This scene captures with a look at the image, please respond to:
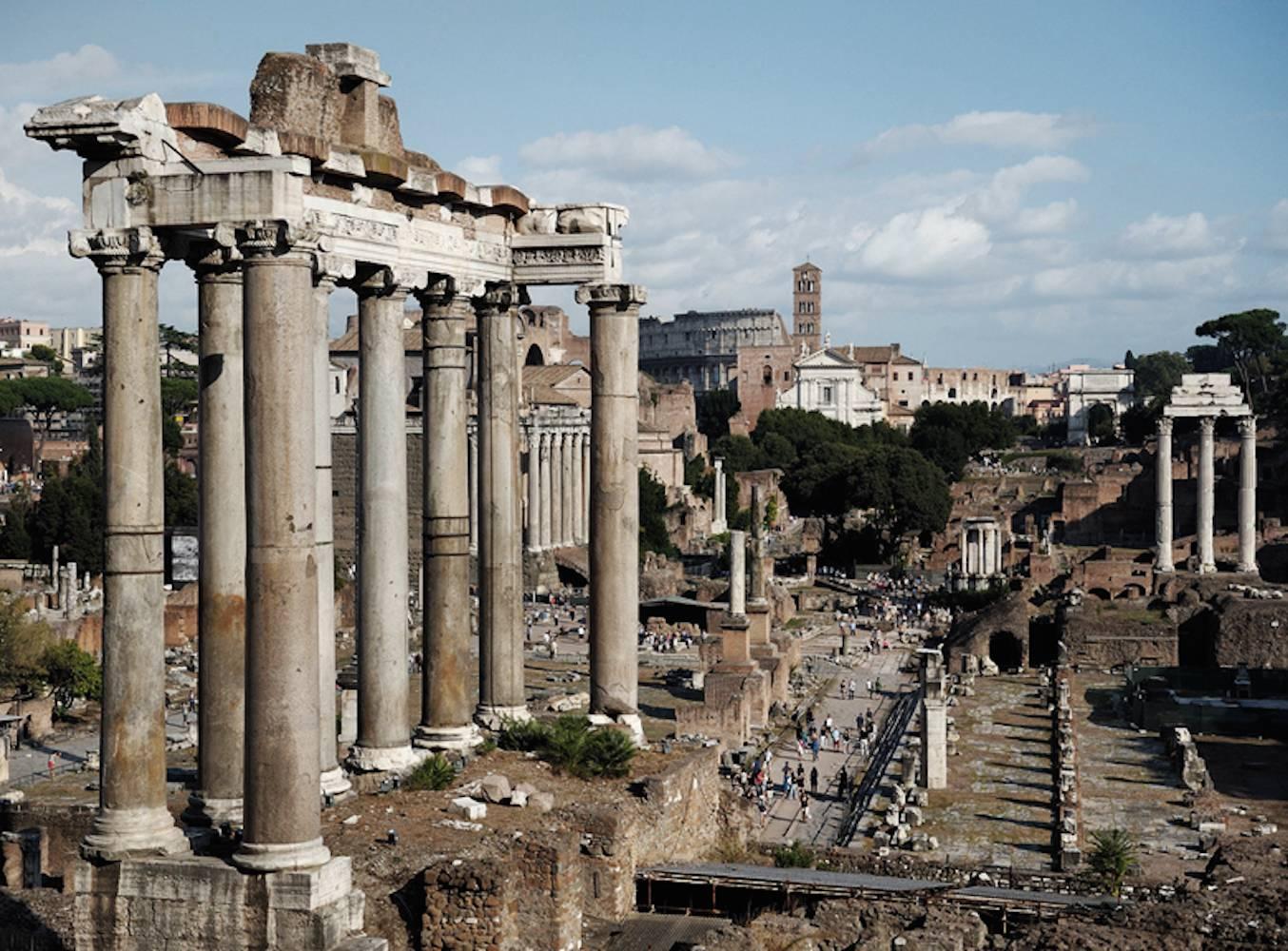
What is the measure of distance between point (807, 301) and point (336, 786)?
14341 centimetres

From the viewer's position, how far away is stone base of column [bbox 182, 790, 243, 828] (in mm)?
11281

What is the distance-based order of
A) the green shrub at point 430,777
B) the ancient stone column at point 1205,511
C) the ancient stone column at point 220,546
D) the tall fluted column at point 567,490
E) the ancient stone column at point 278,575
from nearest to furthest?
the ancient stone column at point 278,575 < the ancient stone column at point 220,546 < the green shrub at point 430,777 < the ancient stone column at point 1205,511 < the tall fluted column at point 567,490

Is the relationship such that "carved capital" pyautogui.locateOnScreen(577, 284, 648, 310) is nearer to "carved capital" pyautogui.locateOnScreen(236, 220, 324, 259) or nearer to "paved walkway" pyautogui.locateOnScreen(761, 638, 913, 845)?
"carved capital" pyautogui.locateOnScreen(236, 220, 324, 259)

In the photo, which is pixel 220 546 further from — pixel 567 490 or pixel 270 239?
pixel 567 490

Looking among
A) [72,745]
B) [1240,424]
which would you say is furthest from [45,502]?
[1240,424]

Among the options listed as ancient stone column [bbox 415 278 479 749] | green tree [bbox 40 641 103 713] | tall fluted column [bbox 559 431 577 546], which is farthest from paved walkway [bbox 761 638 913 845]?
tall fluted column [bbox 559 431 577 546]

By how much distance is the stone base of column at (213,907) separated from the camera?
9711 millimetres

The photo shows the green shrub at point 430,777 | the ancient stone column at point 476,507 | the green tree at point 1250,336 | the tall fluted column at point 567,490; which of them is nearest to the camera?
the green shrub at point 430,777

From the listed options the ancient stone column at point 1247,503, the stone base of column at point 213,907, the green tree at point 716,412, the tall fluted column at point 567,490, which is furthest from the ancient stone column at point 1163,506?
the green tree at point 716,412

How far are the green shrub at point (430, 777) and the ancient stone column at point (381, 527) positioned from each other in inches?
13.4

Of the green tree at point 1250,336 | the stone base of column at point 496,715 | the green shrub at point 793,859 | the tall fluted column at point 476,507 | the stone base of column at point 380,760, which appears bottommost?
the green shrub at point 793,859

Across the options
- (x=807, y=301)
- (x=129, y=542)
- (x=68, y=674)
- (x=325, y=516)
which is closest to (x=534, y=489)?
(x=68, y=674)

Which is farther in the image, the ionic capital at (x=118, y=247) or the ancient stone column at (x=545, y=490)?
the ancient stone column at (x=545, y=490)

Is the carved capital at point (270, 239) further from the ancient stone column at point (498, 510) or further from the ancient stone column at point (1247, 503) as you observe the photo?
the ancient stone column at point (1247, 503)
